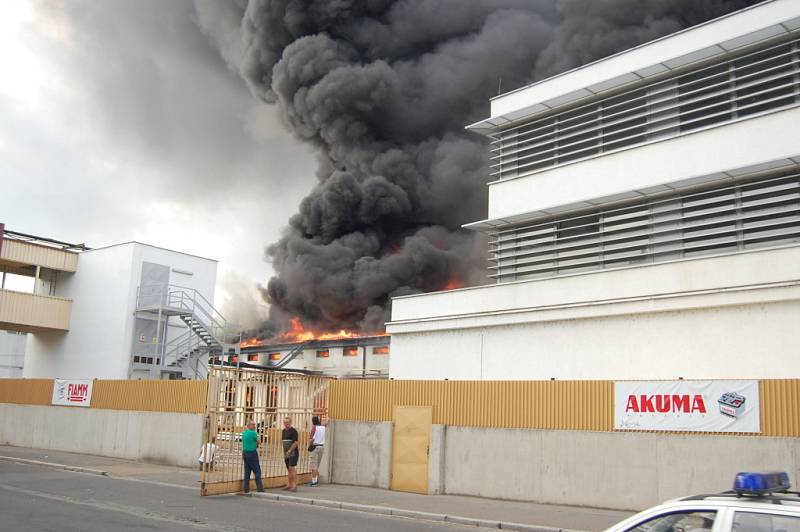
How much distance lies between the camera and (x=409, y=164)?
42844 millimetres

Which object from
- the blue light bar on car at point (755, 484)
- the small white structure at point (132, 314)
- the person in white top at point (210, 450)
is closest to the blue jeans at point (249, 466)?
the person in white top at point (210, 450)

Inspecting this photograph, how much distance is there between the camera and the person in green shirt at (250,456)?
45.4 feet

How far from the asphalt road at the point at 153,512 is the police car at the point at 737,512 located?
21.1ft

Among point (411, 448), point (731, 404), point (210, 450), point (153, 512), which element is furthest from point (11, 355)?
point (731, 404)

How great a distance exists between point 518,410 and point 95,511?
7592 mm

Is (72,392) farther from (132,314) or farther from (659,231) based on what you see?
(659,231)

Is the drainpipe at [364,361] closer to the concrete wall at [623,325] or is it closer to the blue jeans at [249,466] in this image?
the concrete wall at [623,325]

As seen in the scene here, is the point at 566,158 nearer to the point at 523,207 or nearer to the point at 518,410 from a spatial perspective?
the point at 523,207

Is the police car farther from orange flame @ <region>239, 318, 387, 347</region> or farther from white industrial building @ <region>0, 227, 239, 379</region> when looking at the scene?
orange flame @ <region>239, 318, 387, 347</region>

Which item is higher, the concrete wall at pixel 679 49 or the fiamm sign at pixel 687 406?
the concrete wall at pixel 679 49

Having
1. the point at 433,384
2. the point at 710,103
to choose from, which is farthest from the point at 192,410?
the point at 710,103

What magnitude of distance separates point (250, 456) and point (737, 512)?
10926 mm

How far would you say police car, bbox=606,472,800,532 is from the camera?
430 cm

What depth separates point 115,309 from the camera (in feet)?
98.7
